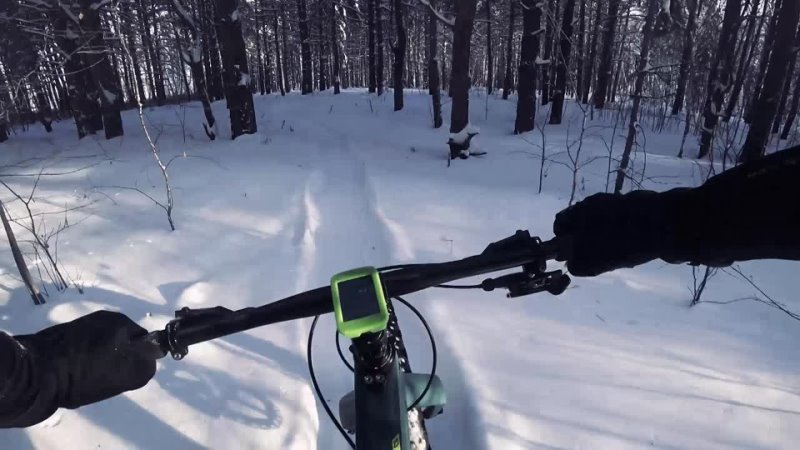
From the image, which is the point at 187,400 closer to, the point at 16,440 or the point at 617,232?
the point at 16,440

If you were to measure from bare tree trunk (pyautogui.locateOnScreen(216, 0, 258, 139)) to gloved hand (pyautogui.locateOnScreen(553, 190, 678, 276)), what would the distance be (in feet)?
39.4

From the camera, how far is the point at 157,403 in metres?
2.79

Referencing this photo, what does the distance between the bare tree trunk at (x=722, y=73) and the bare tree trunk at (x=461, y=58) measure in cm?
603

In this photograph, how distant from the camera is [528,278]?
1145 mm

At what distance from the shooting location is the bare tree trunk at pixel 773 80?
8508 mm

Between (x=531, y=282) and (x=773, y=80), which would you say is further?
(x=773, y=80)

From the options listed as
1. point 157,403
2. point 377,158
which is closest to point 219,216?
point 157,403

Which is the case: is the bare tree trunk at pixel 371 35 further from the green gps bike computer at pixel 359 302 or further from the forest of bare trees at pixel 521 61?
the green gps bike computer at pixel 359 302

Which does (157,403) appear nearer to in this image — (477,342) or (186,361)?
(186,361)

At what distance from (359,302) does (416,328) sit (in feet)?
8.83

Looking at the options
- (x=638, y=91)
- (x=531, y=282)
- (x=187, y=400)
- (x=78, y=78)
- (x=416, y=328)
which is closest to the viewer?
(x=531, y=282)

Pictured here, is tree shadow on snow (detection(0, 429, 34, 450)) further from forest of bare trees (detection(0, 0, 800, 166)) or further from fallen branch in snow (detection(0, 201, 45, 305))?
forest of bare trees (detection(0, 0, 800, 166))

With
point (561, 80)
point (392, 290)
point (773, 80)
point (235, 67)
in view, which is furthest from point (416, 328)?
point (561, 80)

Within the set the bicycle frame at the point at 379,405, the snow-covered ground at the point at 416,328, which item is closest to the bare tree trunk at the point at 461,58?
the snow-covered ground at the point at 416,328
